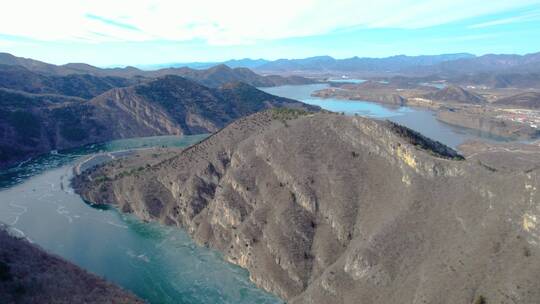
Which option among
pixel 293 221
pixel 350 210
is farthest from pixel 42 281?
pixel 350 210

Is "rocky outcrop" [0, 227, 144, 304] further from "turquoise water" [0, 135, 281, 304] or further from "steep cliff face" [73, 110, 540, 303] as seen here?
"steep cliff face" [73, 110, 540, 303]

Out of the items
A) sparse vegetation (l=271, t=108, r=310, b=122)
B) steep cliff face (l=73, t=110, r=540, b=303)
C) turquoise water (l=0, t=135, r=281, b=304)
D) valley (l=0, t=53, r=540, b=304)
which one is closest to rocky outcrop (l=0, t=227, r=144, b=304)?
valley (l=0, t=53, r=540, b=304)

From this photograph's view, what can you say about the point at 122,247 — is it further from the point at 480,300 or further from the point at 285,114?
the point at 480,300

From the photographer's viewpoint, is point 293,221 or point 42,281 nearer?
point 42,281

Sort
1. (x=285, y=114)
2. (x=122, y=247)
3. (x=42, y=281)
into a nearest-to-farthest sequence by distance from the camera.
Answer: (x=42, y=281) → (x=122, y=247) → (x=285, y=114)

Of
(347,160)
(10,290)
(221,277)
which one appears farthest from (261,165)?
(10,290)

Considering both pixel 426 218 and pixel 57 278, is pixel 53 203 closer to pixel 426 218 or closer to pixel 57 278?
pixel 57 278
